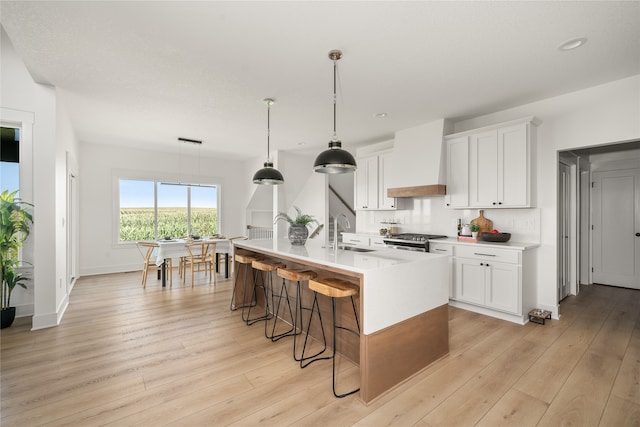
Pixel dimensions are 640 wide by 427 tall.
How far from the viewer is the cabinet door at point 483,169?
3.83 metres

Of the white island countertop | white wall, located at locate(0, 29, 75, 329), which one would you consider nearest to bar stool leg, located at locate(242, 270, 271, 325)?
the white island countertop

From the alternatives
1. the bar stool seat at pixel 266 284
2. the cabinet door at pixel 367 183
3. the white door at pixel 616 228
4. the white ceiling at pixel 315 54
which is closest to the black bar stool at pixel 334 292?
the bar stool seat at pixel 266 284

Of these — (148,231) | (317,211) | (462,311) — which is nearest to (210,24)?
(462,311)

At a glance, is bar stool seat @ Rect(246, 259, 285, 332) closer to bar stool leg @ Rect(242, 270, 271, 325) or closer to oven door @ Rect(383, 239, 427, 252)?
bar stool leg @ Rect(242, 270, 271, 325)

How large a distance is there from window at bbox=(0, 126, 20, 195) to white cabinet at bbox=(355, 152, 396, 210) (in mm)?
4849

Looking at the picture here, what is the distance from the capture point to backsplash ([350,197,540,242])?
12.5 feet

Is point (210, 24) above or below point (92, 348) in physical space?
above

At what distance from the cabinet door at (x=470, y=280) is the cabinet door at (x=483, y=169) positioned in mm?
812

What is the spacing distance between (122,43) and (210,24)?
86 cm

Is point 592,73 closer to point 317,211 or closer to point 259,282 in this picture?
point 259,282

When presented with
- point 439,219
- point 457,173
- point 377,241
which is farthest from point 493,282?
point 377,241

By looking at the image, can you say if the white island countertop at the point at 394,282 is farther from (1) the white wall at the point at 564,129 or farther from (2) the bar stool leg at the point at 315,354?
(1) the white wall at the point at 564,129

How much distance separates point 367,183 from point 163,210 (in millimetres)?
4802

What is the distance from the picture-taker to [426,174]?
4438 millimetres
